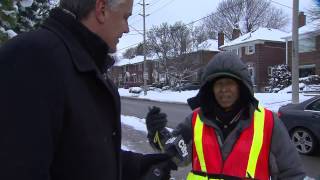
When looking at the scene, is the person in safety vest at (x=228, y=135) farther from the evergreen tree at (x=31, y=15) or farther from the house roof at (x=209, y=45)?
the house roof at (x=209, y=45)

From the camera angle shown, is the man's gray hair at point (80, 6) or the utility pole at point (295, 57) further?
the utility pole at point (295, 57)

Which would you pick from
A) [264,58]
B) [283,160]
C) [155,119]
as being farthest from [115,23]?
[264,58]

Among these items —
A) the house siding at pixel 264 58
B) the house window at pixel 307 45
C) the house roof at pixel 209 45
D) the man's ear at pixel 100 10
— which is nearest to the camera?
the man's ear at pixel 100 10

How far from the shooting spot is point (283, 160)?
9.68 ft

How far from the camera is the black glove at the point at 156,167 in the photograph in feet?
8.38

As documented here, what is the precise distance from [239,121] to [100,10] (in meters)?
1.54

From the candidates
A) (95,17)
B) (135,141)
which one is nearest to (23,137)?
(95,17)

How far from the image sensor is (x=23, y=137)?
1470 millimetres

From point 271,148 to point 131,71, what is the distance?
297 feet

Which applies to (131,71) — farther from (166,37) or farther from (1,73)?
(1,73)

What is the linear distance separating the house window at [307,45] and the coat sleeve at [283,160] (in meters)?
Answer: 41.4

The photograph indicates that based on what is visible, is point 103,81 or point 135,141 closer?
point 103,81

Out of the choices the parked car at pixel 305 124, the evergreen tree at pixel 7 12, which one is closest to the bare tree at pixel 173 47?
the parked car at pixel 305 124

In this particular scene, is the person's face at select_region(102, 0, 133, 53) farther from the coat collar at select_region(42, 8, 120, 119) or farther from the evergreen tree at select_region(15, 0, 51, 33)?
the evergreen tree at select_region(15, 0, 51, 33)
